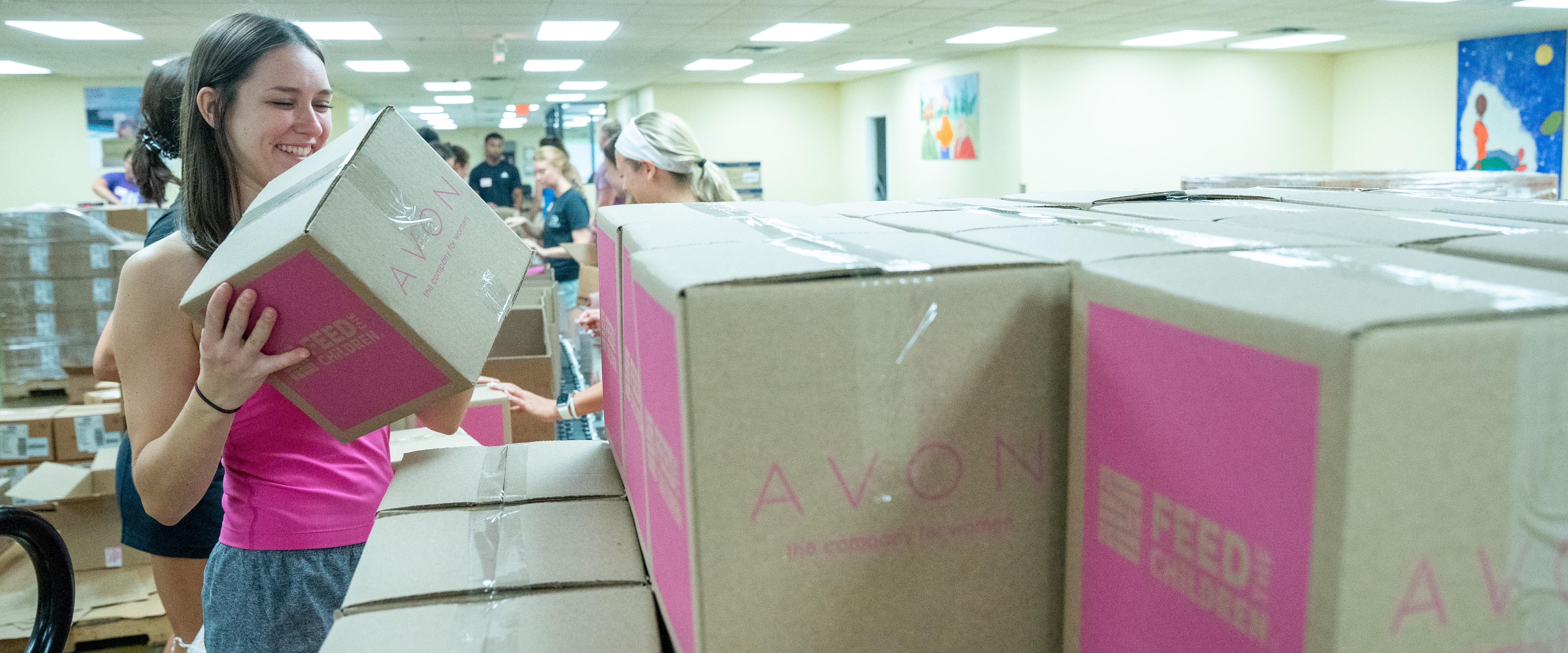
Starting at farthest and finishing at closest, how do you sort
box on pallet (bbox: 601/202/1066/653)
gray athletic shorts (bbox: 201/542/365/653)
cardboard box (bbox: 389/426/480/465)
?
cardboard box (bbox: 389/426/480/465) → gray athletic shorts (bbox: 201/542/365/653) → box on pallet (bbox: 601/202/1066/653)

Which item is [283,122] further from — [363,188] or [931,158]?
[931,158]

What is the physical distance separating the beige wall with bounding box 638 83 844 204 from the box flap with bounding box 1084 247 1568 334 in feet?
45.0

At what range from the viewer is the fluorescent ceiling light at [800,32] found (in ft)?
27.5

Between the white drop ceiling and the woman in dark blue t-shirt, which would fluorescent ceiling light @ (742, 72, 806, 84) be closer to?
the white drop ceiling

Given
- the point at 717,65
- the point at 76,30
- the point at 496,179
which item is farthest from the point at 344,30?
the point at 717,65

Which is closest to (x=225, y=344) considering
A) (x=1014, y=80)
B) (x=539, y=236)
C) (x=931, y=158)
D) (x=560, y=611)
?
(x=560, y=611)

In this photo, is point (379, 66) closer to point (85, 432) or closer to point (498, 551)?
point (85, 432)

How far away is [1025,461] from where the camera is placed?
0.64 m

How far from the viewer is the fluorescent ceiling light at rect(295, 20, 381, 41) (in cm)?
767

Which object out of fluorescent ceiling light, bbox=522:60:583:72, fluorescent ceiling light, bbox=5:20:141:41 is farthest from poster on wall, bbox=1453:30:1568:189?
fluorescent ceiling light, bbox=5:20:141:41

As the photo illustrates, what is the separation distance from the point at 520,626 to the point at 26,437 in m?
3.30

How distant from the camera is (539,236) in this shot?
6805 millimetres

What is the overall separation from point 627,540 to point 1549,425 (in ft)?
2.27

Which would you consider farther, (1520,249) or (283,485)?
(283,485)
